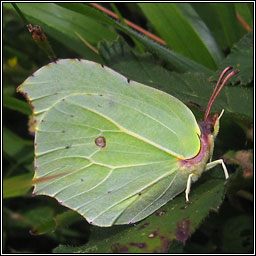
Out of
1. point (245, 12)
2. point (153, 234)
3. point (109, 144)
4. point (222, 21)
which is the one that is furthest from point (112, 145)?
point (245, 12)

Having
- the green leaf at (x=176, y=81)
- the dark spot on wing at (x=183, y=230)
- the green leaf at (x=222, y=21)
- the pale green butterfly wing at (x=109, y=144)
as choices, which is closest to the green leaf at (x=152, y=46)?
the green leaf at (x=176, y=81)

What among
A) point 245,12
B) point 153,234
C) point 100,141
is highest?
point 100,141

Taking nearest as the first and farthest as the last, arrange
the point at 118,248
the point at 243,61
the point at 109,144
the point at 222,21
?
the point at 118,248, the point at 109,144, the point at 243,61, the point at 222,21

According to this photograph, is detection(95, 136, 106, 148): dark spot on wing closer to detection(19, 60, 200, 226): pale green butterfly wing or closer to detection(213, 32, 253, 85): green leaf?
detection(19, 60, 200, 226): pale green butterfly wing

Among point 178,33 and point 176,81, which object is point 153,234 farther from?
point 178,33

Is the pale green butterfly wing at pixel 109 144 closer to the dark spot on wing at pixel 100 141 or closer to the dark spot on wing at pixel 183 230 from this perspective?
the dark spot on wing at pixel 100 141

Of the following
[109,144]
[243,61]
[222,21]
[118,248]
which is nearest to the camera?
[118,248]

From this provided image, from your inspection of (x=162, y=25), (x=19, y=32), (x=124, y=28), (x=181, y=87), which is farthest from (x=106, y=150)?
(x=19, y=32)

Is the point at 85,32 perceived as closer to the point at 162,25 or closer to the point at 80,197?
the point at 162,25
